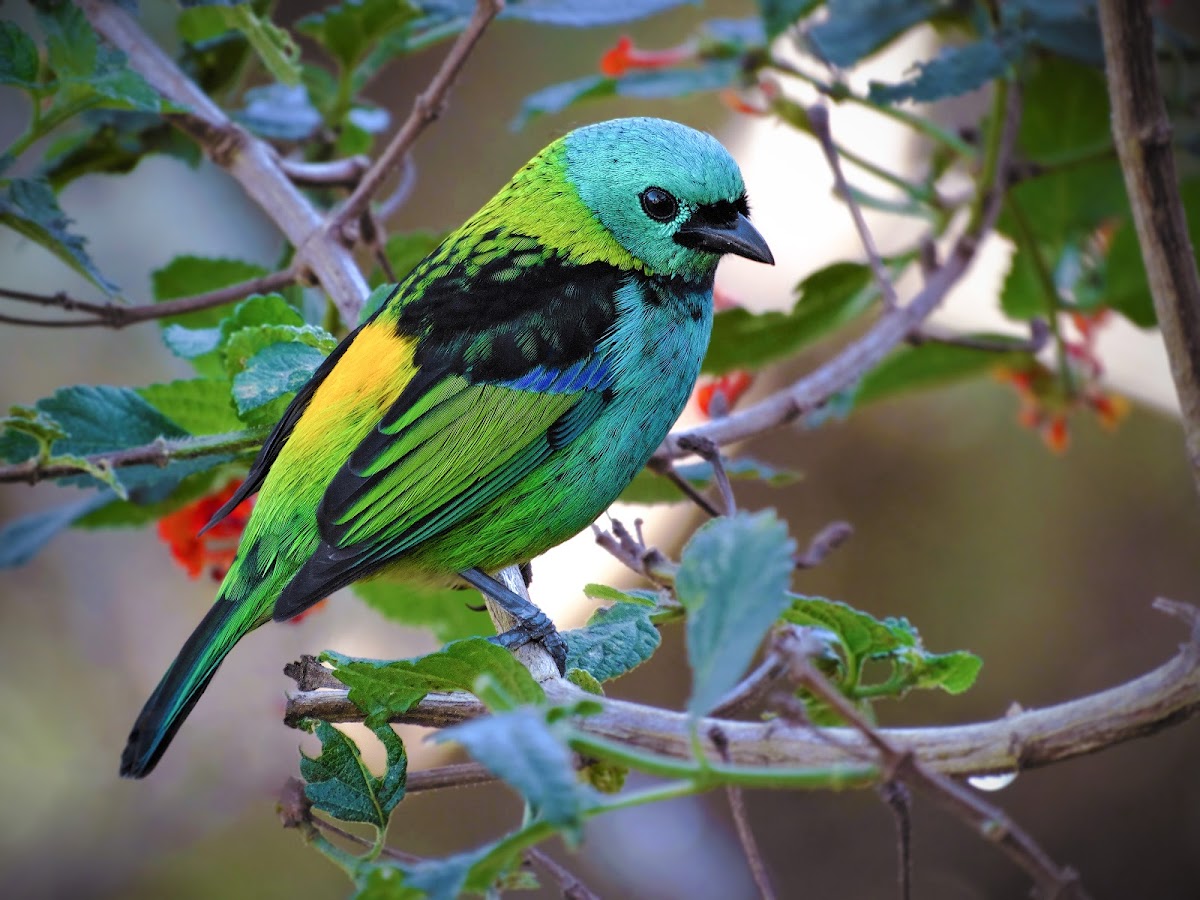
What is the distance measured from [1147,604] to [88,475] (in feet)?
12.3

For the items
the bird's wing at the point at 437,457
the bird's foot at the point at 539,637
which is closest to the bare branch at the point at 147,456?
the bird's wing at the point at 437,457

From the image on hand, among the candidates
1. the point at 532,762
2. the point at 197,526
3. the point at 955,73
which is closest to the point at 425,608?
the point at 197,526

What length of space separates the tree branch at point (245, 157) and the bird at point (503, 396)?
15 cm

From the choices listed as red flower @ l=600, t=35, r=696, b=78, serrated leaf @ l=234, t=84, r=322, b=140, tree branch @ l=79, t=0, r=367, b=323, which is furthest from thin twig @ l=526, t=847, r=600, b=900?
red flower @ l=600, t=35, r=696, b=78

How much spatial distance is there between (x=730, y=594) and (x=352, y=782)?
0.70 m

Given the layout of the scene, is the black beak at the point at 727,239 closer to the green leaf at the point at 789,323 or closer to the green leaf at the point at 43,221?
the green leaf at the point at 789,323

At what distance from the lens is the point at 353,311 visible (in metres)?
2.50

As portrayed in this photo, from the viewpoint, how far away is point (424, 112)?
2.47 meters

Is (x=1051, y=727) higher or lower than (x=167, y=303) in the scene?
lower

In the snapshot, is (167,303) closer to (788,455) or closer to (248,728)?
(248,728)

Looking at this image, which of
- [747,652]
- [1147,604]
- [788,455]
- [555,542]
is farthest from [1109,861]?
[747,652]

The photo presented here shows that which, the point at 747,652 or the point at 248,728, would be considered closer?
the point at 747,652

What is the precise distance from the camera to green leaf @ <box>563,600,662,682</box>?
1795 mm

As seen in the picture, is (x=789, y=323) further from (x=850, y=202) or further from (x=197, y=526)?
(x=197, y=526)
